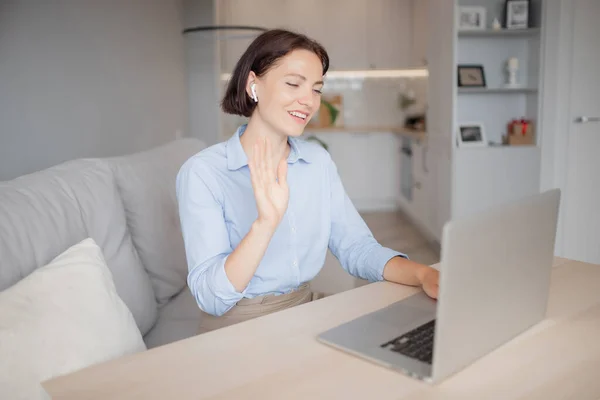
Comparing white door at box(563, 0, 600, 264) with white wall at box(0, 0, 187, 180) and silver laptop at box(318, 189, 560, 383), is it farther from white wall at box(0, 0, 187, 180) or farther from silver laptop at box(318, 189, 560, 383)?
silver laptop at box(318, 189, 560, 383)

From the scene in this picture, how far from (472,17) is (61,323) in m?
3.98

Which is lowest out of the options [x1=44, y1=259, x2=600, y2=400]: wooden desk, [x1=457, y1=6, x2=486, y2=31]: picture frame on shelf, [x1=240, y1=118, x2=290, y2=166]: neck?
[x1=44, y1=259, x2=600, y2=400]: wooden desk

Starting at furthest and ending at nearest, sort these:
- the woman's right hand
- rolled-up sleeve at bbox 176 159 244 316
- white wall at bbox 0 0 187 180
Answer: white wall at bbox 0 0 187 180 → rolled-up sleeve at bbox 176 159 244 316 → the woman's right hand

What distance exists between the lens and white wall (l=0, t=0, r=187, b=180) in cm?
271

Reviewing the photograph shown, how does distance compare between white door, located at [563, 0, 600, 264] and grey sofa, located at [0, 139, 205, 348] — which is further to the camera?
white door, located at [563, 0, 600, 264]

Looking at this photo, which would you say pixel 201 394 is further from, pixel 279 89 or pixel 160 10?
pixel 160 10

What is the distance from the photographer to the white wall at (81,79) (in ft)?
8.90

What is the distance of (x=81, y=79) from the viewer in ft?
11.1

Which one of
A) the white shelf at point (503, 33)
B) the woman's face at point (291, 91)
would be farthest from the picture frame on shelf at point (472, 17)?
the woman's face at point (291, 91)

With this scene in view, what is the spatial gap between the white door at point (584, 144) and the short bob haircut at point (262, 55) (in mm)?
3104

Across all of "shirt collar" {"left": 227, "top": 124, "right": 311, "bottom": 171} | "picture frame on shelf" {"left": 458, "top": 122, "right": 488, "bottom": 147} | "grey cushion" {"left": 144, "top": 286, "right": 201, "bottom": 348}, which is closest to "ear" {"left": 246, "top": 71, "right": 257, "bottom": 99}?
"shirt collar" {"left": 227, "top": 124, "right": 311, "bottom": 171}

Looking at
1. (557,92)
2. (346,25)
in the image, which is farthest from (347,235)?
(346,25)

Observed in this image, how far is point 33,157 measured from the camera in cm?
287

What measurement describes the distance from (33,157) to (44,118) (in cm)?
22
